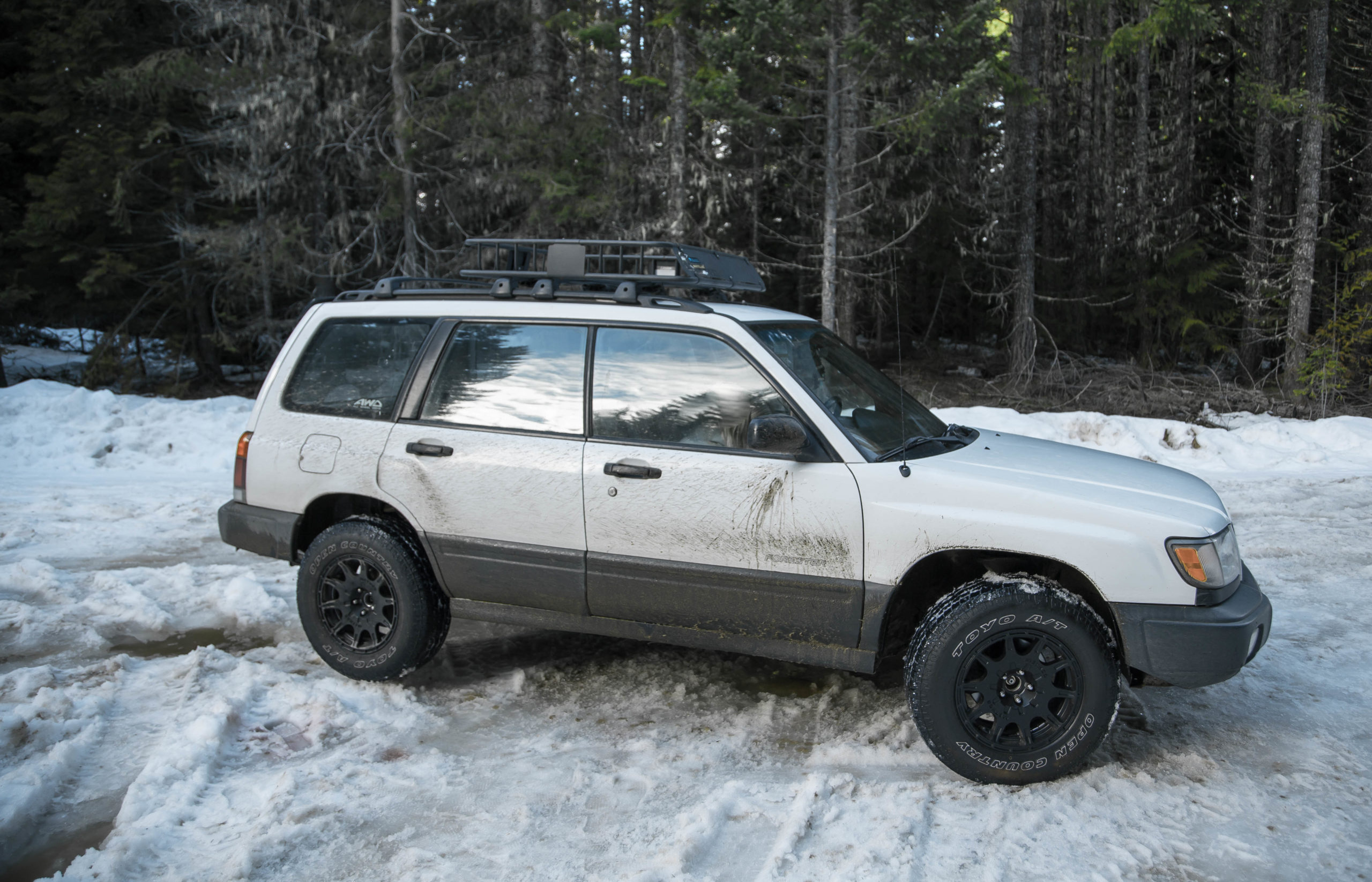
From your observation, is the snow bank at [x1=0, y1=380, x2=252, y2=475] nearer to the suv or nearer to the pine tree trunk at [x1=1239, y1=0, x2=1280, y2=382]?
the suv

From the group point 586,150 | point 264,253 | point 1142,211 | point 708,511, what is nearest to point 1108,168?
point 1142,211

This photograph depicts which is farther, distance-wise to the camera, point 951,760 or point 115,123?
point 115,123

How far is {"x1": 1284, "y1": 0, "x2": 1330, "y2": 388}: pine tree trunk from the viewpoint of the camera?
1378 cm

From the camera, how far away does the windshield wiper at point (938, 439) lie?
12.6ft

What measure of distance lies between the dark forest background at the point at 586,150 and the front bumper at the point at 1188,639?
9942mm

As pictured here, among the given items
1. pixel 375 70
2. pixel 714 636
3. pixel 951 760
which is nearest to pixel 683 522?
pixel 714 636

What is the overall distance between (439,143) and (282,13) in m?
3.21

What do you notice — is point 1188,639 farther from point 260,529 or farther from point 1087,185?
point 1087,185

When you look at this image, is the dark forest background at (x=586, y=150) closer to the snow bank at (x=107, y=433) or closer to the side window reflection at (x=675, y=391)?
the snow bank at (x=107, y=433)

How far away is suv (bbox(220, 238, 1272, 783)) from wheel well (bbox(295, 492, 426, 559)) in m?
0.02

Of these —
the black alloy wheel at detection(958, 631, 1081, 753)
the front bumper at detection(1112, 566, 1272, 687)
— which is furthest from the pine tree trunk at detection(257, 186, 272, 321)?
the front bumper at detection(1112, 566, 1272, 687)

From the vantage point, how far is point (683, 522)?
3.95m

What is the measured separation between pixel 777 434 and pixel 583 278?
1441 millimetres

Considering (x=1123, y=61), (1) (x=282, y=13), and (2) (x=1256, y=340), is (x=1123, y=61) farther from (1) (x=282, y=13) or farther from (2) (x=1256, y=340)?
(1) (x=282, y=13)
